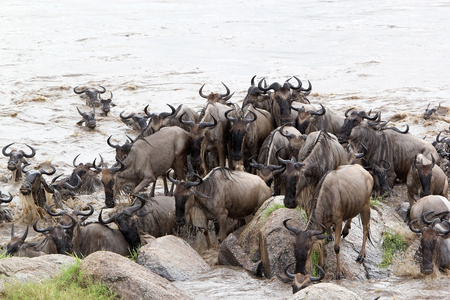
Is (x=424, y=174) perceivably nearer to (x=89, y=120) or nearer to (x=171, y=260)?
(x=171, y=260)

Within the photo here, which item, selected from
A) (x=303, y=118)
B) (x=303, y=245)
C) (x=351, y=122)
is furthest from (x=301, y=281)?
(x=303, y=118)

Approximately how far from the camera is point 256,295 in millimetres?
9828

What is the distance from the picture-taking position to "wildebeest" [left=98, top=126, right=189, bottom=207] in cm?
1345

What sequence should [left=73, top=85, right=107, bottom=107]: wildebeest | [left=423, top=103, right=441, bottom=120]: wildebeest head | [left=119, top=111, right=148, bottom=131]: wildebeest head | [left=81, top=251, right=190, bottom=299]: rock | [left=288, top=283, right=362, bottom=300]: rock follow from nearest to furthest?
[left=288, top=283, right=362, bottom=300]: rock, [left=81, top=251, right=190, bottom=299]: rock, [left=119, top=111, right=148, bottom=131]: wildebeest head, [left=423, top=103, right=441, bottom=120]: wildebeest head, [left=73, top=85, right=107, bottom=107]: wildebeest

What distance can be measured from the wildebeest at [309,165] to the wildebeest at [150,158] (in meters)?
2.59

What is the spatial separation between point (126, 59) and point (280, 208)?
60.3 feet

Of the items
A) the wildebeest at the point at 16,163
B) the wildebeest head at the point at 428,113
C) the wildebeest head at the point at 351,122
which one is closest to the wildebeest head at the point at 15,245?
the wildebeest at the point at 16,163

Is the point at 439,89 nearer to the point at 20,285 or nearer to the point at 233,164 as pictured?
the point at 233,164

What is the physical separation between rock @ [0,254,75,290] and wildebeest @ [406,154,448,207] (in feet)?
21.5

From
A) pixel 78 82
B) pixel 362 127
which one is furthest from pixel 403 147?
pixel 78 82

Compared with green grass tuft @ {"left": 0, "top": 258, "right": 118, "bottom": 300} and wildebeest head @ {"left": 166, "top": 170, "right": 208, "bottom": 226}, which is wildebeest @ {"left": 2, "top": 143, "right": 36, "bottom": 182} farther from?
green grass tuft @ {"left": 0, "top": 258, "right": 118, "bottom": 300}

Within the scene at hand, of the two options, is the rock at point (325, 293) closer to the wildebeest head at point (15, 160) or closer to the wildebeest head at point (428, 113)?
the wildebeest head at point (15, 160)

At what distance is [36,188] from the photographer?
46.7 feet

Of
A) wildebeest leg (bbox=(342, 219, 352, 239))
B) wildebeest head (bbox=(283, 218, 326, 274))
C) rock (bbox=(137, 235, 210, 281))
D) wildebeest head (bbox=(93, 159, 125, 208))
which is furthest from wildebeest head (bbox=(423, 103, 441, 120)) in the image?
wildebeest head (bbox=(283, 218, 326, 274))
